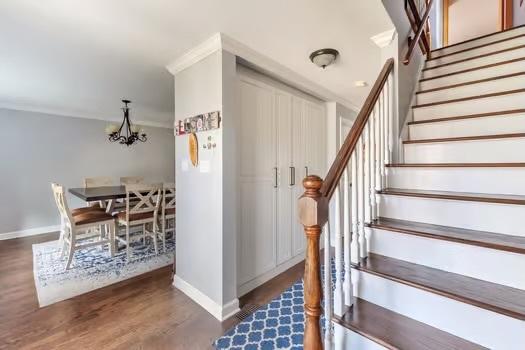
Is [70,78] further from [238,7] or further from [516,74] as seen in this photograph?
[516,74]

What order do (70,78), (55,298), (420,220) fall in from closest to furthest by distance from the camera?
(420,220) → (55,298) → (70,78)

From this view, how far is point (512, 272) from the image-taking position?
3.45ft

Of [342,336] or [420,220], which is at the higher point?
[420,220]

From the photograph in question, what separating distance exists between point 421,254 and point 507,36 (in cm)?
310

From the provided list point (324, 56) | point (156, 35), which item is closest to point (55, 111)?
point (156, 35)

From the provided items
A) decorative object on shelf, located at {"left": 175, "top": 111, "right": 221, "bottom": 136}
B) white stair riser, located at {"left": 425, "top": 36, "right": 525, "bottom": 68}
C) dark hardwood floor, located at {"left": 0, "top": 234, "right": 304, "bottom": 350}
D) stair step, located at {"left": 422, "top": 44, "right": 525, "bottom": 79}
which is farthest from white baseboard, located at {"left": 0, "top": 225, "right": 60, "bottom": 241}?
white stair riser, located at {"left": 425, "top": 36, "right": 525, "bottom": 68}

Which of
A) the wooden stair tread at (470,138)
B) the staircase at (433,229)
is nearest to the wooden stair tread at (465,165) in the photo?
the staircase at (433,229)

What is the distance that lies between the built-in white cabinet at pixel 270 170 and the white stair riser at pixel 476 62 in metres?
1.36

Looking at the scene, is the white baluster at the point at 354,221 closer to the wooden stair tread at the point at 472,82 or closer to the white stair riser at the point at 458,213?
the white stair riser at the point at 458,213

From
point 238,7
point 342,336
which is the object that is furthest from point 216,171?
point 342,336

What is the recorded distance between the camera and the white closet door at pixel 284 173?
2.71 m

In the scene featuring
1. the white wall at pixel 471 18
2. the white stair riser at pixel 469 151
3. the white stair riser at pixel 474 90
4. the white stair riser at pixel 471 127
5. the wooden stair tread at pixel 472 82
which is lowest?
the white stair riser at pixel 469 151

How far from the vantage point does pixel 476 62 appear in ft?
8.14

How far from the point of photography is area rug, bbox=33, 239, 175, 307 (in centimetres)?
243
